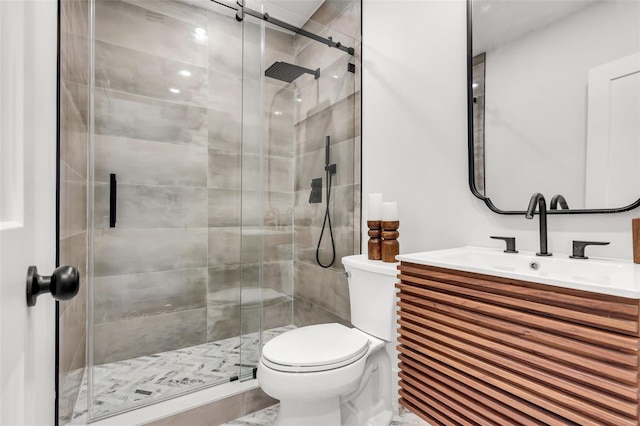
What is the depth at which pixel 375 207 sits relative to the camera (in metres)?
1.60

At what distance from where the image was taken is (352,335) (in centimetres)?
144

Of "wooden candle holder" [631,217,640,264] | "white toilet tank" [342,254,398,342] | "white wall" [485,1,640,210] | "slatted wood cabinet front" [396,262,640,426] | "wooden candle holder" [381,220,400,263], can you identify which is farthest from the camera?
"wooden candle holder" [381,220,400,263]

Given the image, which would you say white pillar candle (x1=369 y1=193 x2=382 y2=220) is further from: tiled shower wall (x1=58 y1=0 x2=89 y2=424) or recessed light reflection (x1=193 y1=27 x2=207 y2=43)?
recessed light reflection (x1=193 y1=27 x2=207 y2=43)

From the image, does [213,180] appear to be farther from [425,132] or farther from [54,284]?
[54,284]

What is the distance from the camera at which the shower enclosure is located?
1.92 metres

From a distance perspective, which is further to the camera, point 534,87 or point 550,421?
point 534,87

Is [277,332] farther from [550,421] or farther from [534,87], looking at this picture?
[534,87]

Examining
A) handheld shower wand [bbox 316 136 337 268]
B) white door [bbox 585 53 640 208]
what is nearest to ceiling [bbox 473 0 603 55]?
white door [bbox 585 53 640 208]

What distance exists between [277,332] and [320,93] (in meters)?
1.59

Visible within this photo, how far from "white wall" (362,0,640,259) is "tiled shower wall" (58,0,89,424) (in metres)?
1.47

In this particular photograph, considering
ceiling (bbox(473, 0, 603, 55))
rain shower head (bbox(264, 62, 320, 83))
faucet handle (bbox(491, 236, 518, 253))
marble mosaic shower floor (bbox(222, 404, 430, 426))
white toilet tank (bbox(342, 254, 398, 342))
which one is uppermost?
rain shower head (bbox(264, 62, 320, 83))

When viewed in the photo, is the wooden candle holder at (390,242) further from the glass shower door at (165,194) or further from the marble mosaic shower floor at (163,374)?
the glass shower door at (165,194)

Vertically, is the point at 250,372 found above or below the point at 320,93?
below

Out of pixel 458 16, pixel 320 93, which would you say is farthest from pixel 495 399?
pixel 320 93
